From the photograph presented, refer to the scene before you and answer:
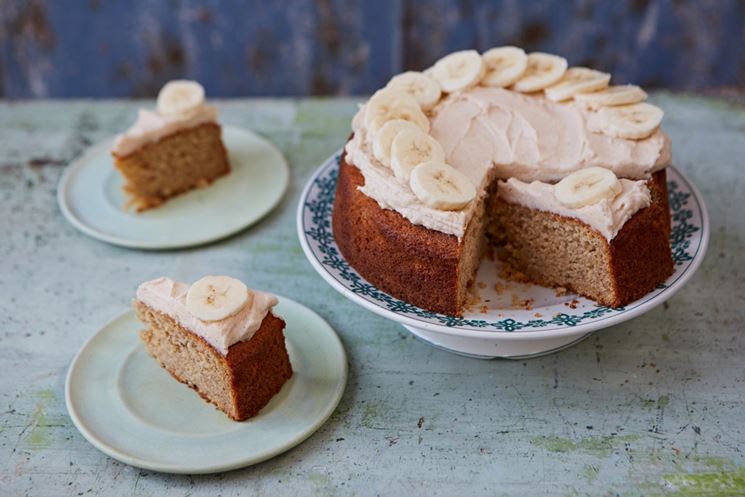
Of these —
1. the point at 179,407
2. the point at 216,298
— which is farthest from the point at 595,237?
the point at 179,407

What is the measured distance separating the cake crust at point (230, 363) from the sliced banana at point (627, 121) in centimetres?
152

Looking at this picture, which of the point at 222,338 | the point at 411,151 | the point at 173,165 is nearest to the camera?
the point at 222,338

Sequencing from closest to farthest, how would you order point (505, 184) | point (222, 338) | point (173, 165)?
point (222, 338) → point (505, 184) → point (173, 165)

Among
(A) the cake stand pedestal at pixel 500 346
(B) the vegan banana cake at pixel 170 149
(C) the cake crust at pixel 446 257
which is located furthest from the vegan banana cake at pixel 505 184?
(B) the vegan banana cake at pixel 170 149

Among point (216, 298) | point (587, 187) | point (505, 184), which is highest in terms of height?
point (587, 187)

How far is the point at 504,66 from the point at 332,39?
2.33 metres

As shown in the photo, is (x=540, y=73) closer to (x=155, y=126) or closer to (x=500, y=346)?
(x=500, y=346)


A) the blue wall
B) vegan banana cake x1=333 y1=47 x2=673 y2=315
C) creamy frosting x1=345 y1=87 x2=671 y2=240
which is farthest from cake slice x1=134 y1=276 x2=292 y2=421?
the blue wall

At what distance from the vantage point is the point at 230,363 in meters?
2.75

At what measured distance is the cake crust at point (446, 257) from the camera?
2.96m

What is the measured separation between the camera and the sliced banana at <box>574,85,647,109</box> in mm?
3428

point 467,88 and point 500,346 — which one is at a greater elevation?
point 467,88

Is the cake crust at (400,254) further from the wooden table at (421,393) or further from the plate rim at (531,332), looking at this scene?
the wooden table at (421,393)

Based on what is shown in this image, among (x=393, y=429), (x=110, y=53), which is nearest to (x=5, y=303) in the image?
(x=393, y=429)
